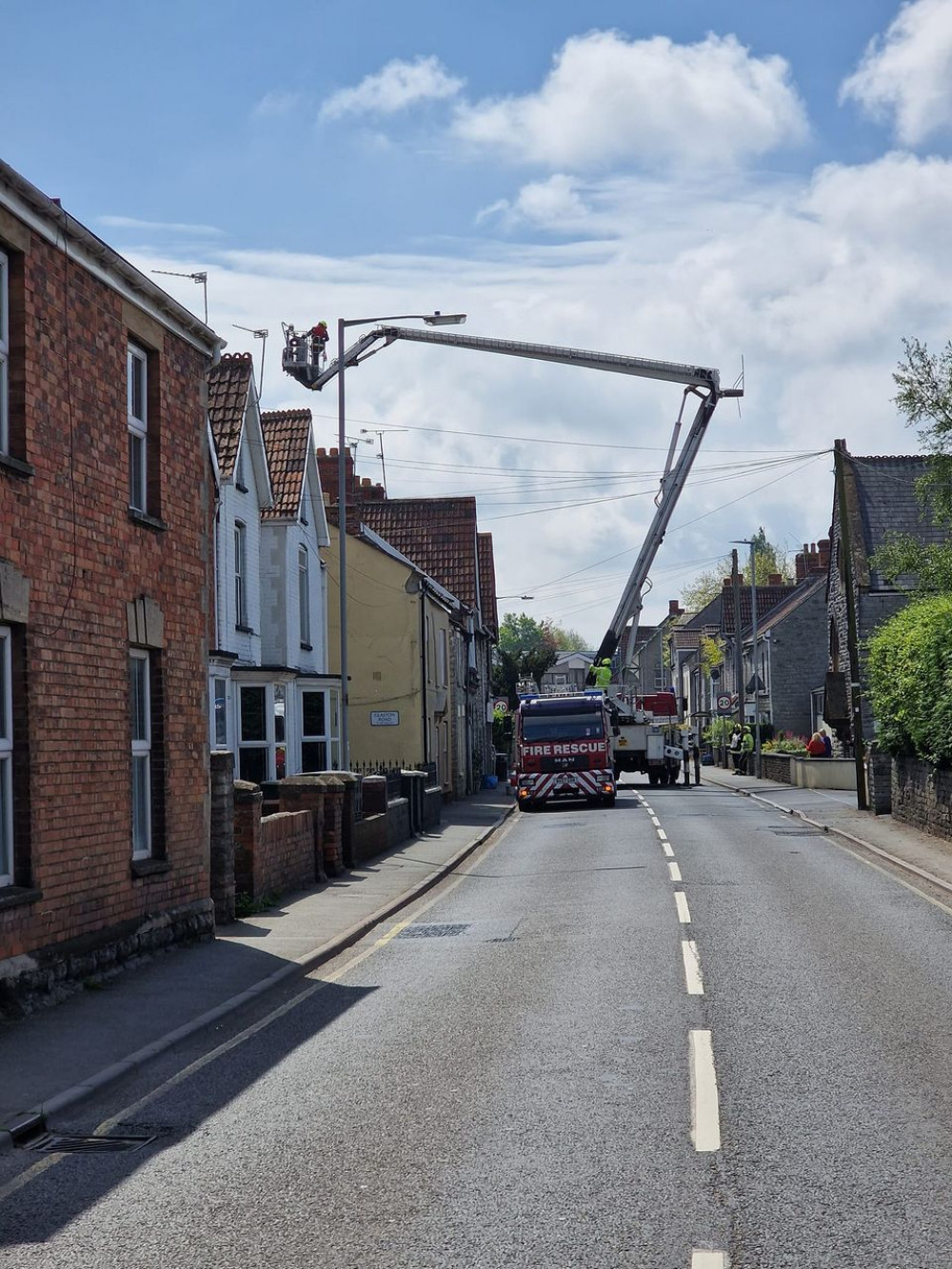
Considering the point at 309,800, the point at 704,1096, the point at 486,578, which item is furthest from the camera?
the point at 486,578

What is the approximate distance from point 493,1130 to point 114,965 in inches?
249

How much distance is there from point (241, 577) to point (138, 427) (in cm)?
1511

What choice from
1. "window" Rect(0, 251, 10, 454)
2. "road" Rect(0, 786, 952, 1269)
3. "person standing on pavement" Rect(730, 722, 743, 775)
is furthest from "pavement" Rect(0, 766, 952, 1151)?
"person standing on pavement" Rect(730, 722, 743, 775)

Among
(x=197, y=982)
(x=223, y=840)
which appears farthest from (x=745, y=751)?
(x=197, y=982)

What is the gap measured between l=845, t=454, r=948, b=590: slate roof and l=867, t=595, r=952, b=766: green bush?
1940cm

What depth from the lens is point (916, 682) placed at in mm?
27500

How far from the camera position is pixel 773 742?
2469 inches

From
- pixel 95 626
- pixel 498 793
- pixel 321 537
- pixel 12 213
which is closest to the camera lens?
pixel 12 213

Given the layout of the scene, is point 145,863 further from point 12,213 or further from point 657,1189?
point 657,1189

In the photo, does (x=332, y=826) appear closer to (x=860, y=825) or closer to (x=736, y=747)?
(x=860, y=825)

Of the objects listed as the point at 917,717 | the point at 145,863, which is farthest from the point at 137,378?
the point at 917,717

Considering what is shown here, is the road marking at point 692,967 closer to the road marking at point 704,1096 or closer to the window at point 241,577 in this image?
the road marking at point 704,1096

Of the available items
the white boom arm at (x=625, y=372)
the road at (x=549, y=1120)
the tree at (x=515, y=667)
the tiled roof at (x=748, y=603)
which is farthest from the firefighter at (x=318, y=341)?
the tiled roof at (x=748, y=603)

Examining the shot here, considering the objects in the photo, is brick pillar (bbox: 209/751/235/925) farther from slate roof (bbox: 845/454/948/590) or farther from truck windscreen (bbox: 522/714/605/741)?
slate roof (bbox: 845/454/948/590)
